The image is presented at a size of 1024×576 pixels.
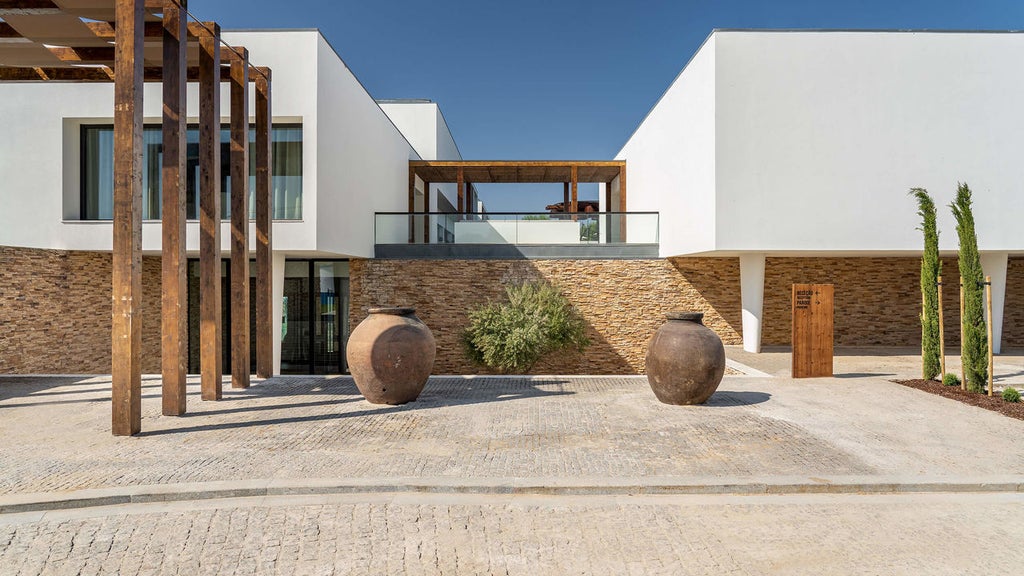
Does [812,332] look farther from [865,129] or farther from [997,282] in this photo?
[997,282]

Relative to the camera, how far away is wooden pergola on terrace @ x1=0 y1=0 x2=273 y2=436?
662 centimetres

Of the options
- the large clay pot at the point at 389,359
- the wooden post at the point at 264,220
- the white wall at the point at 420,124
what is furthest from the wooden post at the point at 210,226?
the white wall at the point at 420,124

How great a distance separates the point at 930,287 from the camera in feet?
34.1

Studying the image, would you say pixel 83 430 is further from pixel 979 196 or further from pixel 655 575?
pixel 979 196

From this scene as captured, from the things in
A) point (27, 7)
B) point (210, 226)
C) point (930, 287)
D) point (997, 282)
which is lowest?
point (930, 287)

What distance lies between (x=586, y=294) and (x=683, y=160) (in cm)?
478

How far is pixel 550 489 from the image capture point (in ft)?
16.5

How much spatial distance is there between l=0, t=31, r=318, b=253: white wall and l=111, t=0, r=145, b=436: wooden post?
6280mm

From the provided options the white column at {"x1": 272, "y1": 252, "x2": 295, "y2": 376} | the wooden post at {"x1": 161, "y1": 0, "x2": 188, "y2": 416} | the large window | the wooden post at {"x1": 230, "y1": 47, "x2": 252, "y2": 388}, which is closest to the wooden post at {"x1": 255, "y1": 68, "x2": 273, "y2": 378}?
the wooden post at {"x1": 230, "y1": 47, "x2": 252, "y2": 388}

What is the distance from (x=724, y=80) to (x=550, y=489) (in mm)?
11642

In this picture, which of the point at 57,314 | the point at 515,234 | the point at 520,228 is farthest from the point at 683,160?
the point at 57,314

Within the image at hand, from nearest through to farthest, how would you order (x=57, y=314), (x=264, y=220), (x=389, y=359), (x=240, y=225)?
(x=389, y=359) → (x=240, y=225) → (x=264, y=220) → (x=57, y=314)

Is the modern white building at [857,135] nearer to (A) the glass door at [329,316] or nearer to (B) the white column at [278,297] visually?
(A) the glass door at [329,316]

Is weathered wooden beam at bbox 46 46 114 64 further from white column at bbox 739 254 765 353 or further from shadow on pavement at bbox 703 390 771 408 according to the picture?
white column at bbox 739 254 765 353
